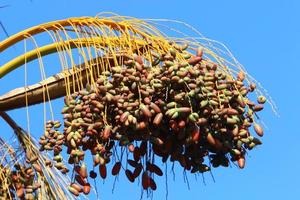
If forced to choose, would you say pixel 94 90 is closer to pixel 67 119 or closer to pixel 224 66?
pixel 67 119

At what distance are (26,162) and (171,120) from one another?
99cm

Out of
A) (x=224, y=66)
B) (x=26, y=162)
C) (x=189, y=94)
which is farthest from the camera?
(x=26, y=162)

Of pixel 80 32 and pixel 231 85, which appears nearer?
pixel 231 85

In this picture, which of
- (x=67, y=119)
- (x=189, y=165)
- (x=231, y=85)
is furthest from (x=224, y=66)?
(x=67, y=119)

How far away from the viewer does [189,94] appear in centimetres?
376

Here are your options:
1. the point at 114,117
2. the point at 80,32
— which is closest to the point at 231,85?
the point at 114,117

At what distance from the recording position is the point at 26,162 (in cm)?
450

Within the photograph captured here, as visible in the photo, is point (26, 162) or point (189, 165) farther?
point (26, 162)

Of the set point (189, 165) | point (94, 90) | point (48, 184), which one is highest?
point (94, 90)

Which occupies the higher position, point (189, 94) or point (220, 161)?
point (189, 94)

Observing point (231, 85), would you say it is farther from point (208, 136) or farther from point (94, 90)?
point (94, 90)

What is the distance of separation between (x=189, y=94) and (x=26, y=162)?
1067 mm

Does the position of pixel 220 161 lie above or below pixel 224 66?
below

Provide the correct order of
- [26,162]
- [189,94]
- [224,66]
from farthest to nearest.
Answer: [26,162] < [224,66] < [189,94]
